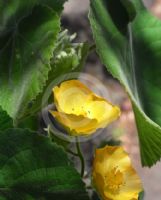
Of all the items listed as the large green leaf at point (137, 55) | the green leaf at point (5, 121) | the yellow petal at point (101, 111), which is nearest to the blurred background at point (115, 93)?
the large green leaf at point (137, 55)

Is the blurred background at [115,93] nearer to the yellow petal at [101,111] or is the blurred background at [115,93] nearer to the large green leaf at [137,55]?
the large green leaf at [137,55]

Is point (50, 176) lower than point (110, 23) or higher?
lower

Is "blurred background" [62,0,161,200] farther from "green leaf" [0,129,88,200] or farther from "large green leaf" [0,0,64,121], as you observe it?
"green leaf" [0,129,88,200]

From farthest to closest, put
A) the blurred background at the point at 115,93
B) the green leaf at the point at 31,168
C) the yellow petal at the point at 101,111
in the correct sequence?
the blurred background at the point at 115,93, the yellow petal at the point at 101,111, the green leaf at the point at 31,168

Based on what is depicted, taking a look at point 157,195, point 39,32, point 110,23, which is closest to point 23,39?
point 39,32

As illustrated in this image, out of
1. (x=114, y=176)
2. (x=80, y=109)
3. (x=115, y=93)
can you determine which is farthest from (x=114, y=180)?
(x=115, y=93)

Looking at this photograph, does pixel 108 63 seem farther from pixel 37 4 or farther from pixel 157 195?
pixel 157 195


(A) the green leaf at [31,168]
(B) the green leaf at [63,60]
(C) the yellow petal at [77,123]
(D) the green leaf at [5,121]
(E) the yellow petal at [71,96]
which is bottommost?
(A) the green leaf at [31,168]
